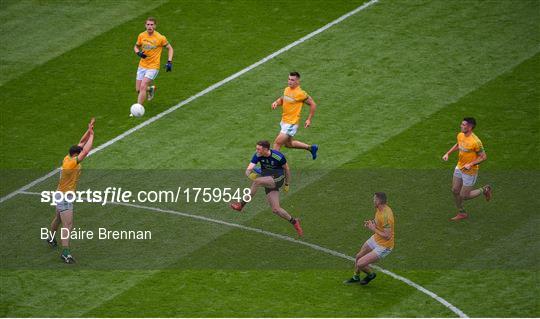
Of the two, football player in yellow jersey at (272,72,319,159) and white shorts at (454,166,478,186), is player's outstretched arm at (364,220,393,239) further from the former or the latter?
football player in yellow jersey at (272,72,319,159)

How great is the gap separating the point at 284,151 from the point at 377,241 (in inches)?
282

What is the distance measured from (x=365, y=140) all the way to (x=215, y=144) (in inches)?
152

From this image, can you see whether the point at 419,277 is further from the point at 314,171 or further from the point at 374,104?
the point at 374,104

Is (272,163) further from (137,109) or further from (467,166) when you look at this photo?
(137,109)

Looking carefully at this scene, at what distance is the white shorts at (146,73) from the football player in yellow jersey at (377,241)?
9.90 metres

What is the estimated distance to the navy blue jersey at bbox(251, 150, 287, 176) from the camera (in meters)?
21.8

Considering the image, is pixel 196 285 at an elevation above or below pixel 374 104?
below

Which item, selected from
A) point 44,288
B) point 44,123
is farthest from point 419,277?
point 44,123

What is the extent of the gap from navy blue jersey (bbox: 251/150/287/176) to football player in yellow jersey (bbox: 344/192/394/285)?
3.13m

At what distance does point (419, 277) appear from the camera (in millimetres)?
20031

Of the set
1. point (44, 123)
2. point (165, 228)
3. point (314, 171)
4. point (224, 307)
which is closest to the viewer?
point (224, 307)

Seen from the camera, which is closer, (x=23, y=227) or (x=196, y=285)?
(x=196, y=285)

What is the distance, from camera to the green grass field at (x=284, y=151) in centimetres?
1966

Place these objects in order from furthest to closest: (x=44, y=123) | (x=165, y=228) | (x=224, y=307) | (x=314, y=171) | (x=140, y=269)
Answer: (x=44, y=123) → (x=314, y=171) → (x=165, y=228) → (x=140, y=269) → (x=224, y=307)
